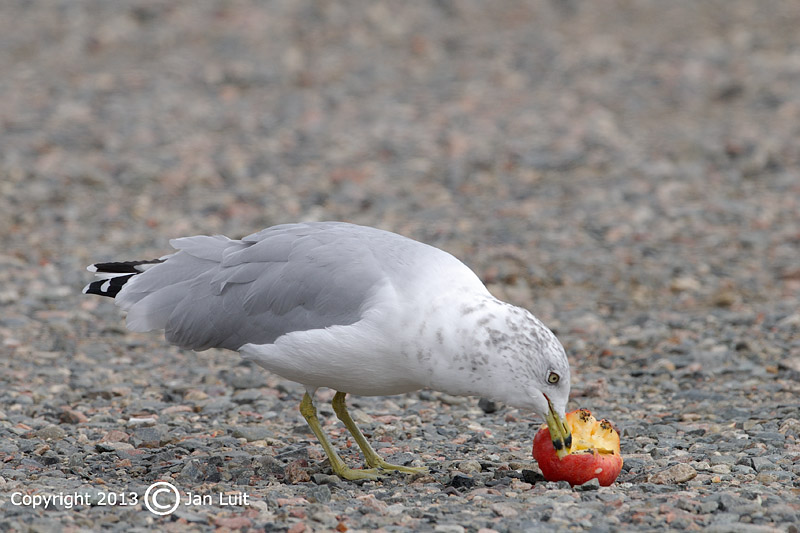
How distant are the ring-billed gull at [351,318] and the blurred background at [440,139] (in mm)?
2905

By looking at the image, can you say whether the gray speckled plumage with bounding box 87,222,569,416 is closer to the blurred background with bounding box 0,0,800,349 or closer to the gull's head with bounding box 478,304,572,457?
the gull's head with bounding box 478,304,572,457

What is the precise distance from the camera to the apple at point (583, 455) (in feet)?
16.7

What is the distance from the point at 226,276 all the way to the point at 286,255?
349 millimetres

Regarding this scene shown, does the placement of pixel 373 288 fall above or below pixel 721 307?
above

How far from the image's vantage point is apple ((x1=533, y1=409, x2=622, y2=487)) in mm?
5078

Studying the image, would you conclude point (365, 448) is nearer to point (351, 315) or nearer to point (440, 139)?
point (351, 315)

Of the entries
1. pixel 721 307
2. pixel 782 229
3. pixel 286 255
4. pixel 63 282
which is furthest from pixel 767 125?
pixel 286 255

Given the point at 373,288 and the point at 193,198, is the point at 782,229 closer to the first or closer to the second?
the point at 193,198

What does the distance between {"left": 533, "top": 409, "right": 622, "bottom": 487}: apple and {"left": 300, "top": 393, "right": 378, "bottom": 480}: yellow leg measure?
887 mm

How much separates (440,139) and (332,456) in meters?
8.01

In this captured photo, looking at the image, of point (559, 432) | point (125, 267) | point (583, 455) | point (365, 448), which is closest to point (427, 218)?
point (125, 267)

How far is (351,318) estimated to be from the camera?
5.21m

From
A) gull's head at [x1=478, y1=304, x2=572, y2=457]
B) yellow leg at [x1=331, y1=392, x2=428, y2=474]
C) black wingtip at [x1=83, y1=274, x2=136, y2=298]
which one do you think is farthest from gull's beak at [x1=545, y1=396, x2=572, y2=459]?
black wingtip at [x1=83, y1=274, x2=136, y2=298]

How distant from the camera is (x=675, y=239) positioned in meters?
10.3
